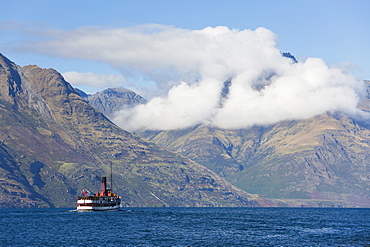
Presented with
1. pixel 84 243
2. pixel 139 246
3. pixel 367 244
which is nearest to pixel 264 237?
pixel 367 244

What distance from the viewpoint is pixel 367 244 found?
160 meters

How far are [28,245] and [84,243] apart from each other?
53.4 ft

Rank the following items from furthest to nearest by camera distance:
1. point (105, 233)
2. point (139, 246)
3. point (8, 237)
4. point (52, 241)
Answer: point (105, 233)
point (8, 237)
point (52, 241)
point (139, 246)

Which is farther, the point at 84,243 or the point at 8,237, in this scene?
the point at 8,237

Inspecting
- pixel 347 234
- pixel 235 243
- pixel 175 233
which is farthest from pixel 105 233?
pixel 347 234

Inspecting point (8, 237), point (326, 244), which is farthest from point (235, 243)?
point (8, 237)

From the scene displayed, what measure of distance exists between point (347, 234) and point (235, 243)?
187 feet

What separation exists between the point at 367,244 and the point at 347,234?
39632 mm

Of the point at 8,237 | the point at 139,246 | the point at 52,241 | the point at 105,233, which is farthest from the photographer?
the point at 105,233

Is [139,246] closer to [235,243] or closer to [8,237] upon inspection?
[235,243]

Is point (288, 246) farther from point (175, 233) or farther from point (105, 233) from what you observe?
point (105, 233)

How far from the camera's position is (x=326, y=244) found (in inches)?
6353

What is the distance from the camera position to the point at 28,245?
158 m

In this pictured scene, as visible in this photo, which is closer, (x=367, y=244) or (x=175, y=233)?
(x=367, y=244)
